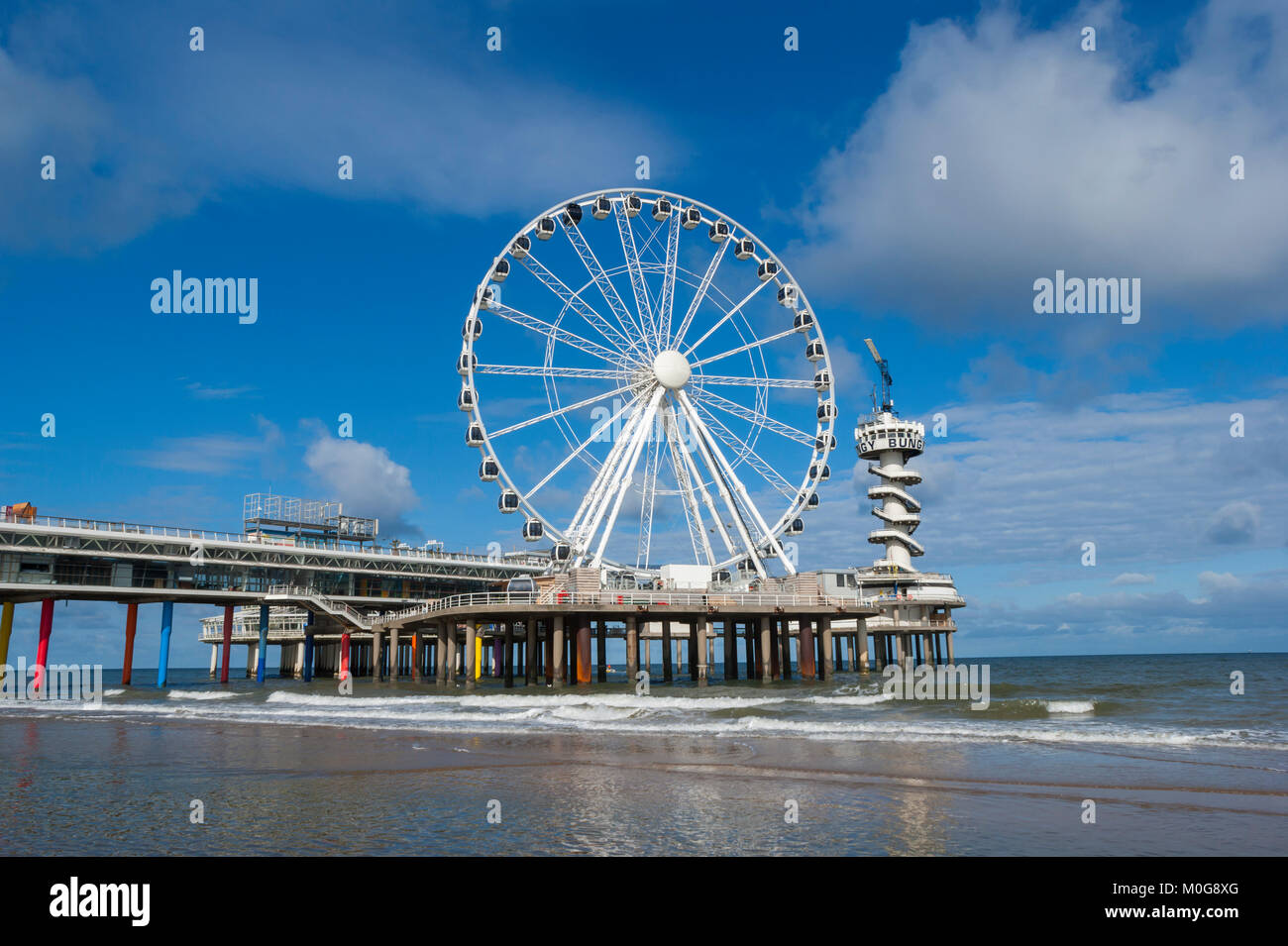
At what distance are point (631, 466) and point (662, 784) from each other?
3087 cm

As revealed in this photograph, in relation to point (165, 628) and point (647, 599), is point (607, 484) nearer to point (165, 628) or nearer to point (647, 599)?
point (647, 599)

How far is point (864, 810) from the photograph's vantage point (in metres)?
11.1

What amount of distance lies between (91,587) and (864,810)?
166ft

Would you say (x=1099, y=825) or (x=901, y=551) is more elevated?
(x=901, y=551)

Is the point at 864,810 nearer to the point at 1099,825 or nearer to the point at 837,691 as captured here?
the point at 1099,825

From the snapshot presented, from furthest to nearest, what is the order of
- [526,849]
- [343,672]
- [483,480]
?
[343,672], [483,480], [526,849]

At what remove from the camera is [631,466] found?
43938 millimetres

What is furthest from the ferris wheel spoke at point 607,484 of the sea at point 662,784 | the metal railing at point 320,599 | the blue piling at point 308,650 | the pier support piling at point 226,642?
the pier support piling at point 226,642

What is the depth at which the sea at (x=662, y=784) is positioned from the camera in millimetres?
9453

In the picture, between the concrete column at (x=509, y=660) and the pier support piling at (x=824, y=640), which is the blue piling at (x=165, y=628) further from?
the pier support piling at (x=824, y=640)

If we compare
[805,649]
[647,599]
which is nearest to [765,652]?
[805,649]

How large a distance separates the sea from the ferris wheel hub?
21.4 m

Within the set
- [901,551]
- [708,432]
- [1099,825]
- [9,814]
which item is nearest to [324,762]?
[9,814]
